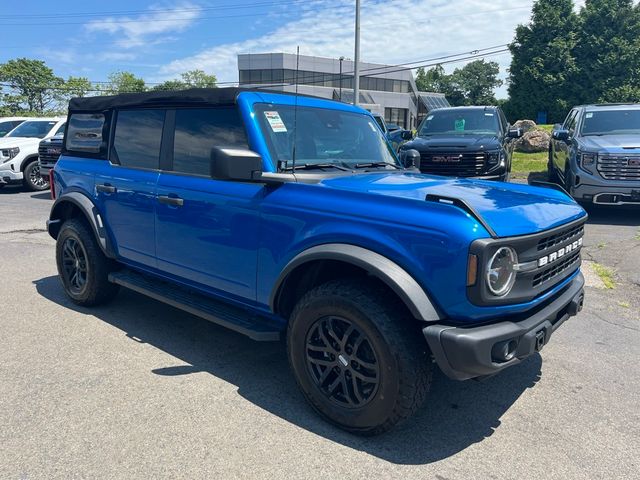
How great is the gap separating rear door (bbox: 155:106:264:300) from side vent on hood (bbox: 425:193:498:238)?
1157 millimetres

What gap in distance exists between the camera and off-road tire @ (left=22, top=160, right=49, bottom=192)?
44.9 feet

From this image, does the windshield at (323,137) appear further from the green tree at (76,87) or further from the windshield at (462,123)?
the green tree at (76,87)

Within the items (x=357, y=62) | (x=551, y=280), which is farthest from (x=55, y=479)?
(x=357, y=62)

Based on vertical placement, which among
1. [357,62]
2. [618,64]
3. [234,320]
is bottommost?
[234,320]

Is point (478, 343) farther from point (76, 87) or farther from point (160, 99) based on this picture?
point (76, 87)

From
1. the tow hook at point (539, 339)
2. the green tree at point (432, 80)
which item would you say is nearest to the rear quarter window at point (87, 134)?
the tow hook at point (539, 339)

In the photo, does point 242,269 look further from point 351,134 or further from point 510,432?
point 510,432

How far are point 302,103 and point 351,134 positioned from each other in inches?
18.3

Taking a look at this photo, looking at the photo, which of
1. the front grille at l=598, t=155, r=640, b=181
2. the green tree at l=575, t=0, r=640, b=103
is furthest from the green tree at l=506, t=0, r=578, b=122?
the front grille at l=598, t=155, r=640, b=181

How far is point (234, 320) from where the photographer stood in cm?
344

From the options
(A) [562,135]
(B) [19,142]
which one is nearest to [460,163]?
(A) [562,135]

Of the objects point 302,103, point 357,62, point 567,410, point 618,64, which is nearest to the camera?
point 567,410

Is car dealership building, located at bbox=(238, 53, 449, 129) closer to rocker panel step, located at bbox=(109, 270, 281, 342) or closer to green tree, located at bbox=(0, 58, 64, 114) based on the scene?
green tree, located at bbox=(0, 58, 64, 114)

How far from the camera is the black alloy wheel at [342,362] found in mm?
2756
